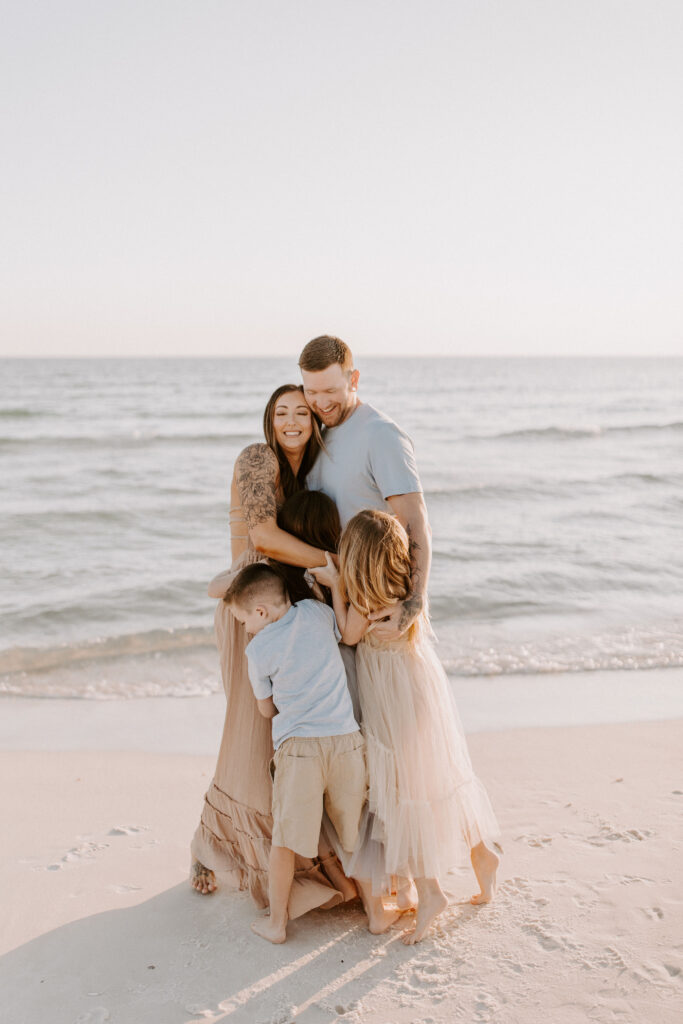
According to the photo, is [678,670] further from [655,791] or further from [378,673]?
[378,673]

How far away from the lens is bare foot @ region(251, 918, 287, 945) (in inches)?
119

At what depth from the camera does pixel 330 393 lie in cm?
334

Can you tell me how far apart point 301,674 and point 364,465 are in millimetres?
827

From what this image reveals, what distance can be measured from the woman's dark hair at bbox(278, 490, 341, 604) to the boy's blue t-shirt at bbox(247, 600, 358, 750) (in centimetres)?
16

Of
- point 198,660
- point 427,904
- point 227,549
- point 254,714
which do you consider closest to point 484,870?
point 427,904

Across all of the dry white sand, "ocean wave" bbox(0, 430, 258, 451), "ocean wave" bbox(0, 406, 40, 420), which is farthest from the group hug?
"ocean wave" bbox(0, 406, 40, 420)

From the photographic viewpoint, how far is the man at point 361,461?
3.15 metres

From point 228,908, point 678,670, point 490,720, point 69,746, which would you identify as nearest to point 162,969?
point 228,908

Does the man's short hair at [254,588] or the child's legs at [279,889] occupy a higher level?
the man's short hair at [254,588]

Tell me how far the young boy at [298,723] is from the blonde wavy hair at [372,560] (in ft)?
0.59

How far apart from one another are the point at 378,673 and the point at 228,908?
42.9 inches

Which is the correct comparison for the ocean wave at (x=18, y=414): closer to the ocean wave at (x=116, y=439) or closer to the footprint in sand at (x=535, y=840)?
the ocean wave at (x=116, y=439)

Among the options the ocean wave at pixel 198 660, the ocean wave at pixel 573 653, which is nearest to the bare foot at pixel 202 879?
the ocean wave at pixel 198 660

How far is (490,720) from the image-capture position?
5492 millimetres
